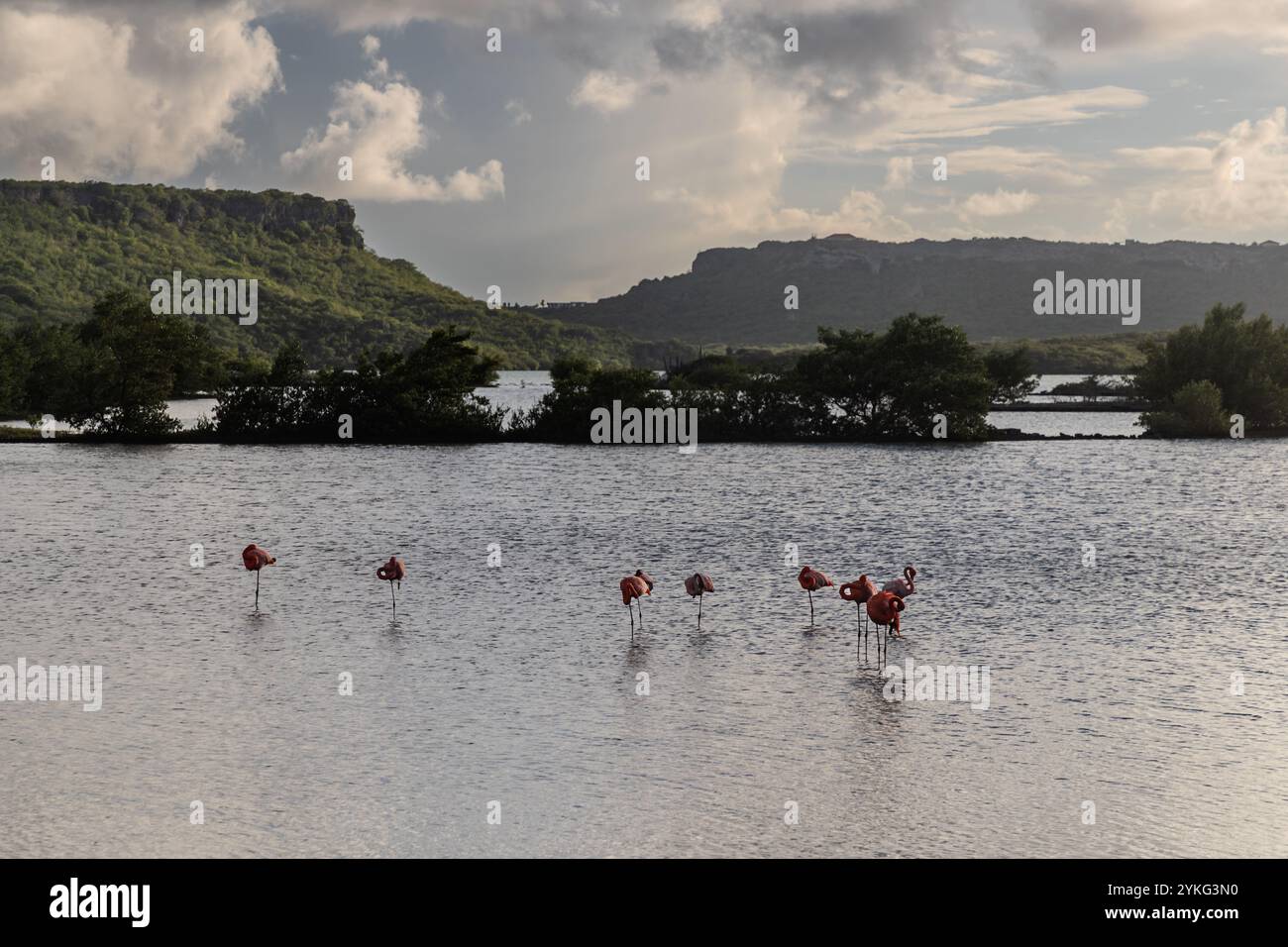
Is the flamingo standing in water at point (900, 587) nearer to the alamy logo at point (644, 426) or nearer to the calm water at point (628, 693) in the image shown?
the calm water at point (628, 693)

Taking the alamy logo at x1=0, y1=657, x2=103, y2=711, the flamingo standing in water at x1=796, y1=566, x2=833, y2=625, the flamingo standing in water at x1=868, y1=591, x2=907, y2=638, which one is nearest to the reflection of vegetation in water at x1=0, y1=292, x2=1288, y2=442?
the flamingo standing in water at x1=796, y1=566, x2=833, y2=625

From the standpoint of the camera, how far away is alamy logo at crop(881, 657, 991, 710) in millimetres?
19000

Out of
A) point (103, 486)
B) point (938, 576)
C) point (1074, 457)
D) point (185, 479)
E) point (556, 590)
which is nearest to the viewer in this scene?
point (556, 590)

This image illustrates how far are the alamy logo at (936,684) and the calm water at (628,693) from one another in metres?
Answer: 0.34

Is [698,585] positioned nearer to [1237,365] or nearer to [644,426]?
[644,426]

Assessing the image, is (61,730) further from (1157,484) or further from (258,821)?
(1157,484)

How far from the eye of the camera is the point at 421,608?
1084 inches

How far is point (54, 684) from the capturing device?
19406 millimetres

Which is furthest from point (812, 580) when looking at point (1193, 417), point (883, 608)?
point (1193, 417)
